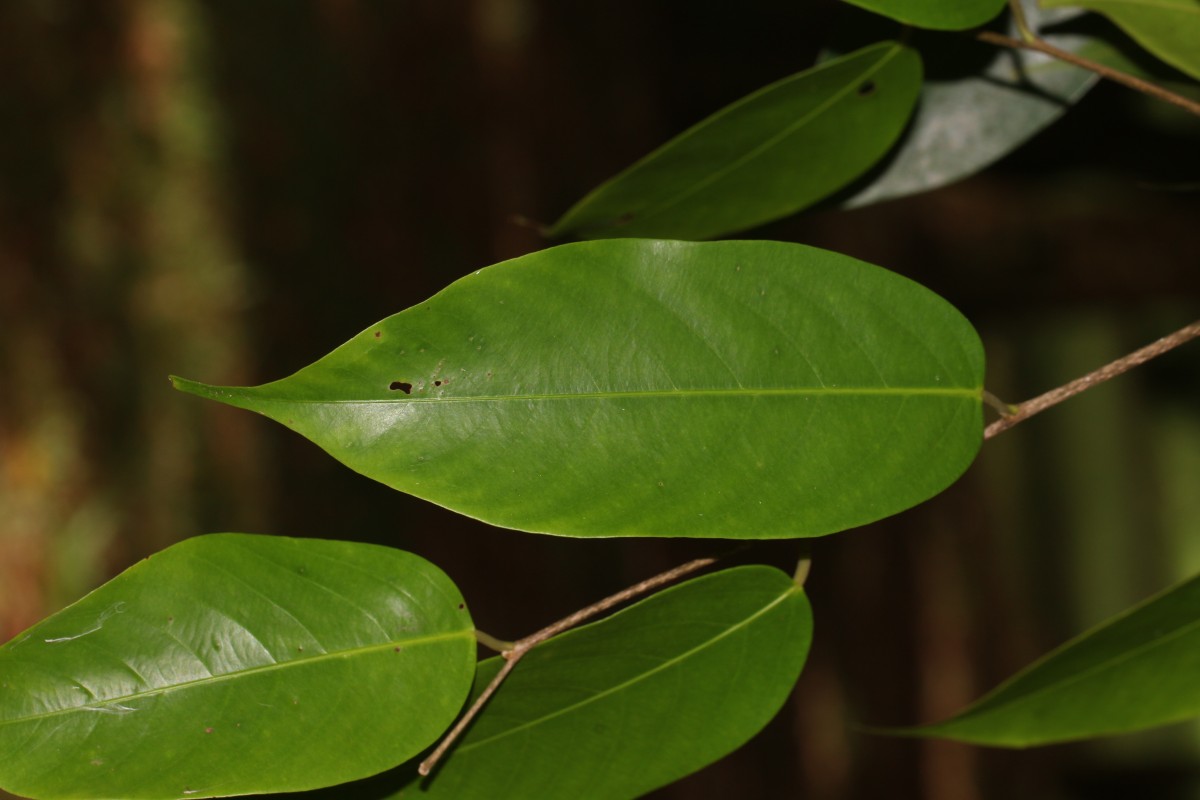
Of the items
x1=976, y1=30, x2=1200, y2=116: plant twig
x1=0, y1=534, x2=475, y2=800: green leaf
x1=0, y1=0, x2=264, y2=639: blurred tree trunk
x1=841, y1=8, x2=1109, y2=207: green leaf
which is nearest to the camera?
x1=0, y1=534, x2=475, y2=800: green leaf

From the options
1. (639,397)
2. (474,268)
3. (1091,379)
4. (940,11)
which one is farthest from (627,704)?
(474,268)

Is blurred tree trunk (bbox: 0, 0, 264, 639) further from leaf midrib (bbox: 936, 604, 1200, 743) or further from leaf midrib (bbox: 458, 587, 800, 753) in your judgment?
leaf midrib (bbox: 936, 604, 1200, 743)

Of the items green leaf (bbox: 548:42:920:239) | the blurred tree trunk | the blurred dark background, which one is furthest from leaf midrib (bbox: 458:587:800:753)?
the blurred tree trunk

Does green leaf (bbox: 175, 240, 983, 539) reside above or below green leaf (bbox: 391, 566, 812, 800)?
above

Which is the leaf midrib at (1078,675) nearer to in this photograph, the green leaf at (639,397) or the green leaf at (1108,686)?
the green leaf at (1108,686)

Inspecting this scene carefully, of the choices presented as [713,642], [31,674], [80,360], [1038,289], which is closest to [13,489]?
[80,360]

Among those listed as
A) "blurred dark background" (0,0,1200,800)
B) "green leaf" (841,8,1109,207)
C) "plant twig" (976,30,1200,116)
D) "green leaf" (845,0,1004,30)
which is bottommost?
"blurred dark background" (0,0,1200,800)

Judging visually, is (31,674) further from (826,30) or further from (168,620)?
(826,30)
